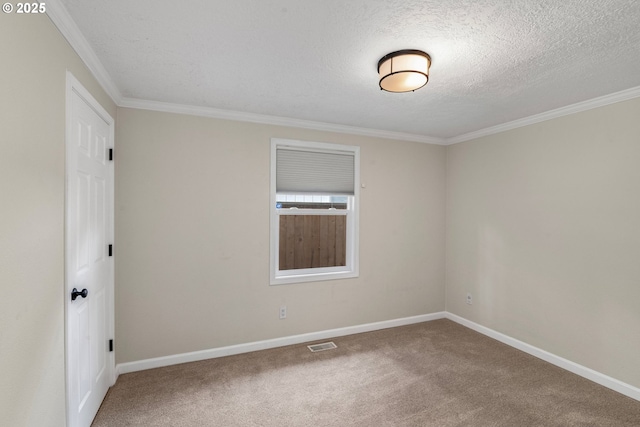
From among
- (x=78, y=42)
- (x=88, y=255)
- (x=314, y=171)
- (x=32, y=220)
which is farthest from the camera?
(x=314, y=171)

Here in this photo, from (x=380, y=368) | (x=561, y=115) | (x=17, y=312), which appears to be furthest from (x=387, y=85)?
(x=380, y=368)

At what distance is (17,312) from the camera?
1241 millimetres

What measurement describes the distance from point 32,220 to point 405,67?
210cm

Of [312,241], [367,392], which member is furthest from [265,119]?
[367,392]

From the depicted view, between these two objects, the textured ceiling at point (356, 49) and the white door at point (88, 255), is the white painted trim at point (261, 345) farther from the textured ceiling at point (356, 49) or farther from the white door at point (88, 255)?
the textured ceiling at point (356, 49)

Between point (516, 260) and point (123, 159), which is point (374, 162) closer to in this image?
point (516, 260)

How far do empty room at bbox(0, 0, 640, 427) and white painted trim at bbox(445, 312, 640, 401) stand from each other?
0.02 meters

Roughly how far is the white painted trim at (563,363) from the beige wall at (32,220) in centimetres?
391

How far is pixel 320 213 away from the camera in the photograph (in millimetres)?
3752

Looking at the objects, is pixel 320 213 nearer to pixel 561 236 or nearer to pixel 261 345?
pixel 261 345

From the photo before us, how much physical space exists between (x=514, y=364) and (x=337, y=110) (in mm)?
3032

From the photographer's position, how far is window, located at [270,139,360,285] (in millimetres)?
3451

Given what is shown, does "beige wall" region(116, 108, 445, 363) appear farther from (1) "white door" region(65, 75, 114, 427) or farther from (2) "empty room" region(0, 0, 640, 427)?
(1) "white door" region(65, 75, 114, 427)

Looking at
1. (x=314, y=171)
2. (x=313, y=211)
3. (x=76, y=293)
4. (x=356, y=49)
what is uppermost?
(x=356, y=49)
